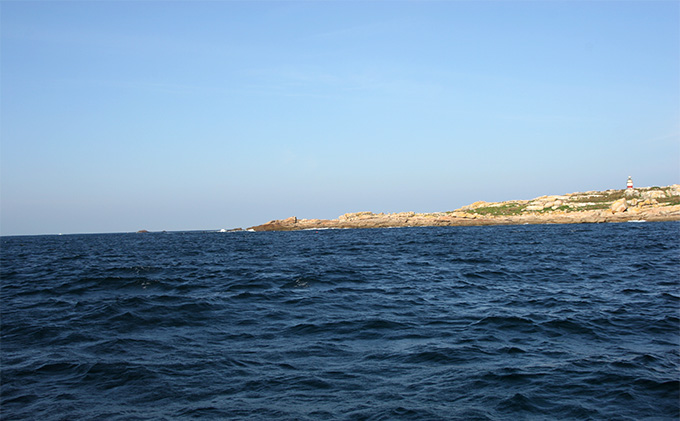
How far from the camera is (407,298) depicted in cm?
1520

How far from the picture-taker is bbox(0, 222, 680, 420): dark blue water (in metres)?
6.79

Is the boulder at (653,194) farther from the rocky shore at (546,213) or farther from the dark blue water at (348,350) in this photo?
the dark blue water at (348,350)

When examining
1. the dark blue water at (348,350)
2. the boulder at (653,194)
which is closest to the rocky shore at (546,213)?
the boulder at (653,194)

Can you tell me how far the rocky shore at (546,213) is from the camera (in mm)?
96562

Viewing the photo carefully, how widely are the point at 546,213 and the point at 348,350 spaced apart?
117943 mm

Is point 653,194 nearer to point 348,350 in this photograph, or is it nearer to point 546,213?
point 546,213

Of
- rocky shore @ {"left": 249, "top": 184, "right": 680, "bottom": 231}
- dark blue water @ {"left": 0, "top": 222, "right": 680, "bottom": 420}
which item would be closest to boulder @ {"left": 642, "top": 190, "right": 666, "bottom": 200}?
rocky shore @ {"left": 249, "top": 184, "right": 680, "bottom": 231}

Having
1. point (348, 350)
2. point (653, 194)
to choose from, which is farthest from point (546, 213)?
point (348, 350)

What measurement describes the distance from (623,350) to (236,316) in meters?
9.58

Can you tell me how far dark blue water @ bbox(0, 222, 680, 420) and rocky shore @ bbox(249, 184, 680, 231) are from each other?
90.0 meters

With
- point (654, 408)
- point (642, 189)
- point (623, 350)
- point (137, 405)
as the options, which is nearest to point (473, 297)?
point (623, 350)

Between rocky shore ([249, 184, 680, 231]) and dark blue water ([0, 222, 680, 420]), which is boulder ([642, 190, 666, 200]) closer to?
rocky shore ([249, 184, 680, 231])

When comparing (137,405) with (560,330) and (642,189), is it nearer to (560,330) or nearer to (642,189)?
(560,330)

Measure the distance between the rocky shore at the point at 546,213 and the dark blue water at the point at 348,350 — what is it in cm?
9003
